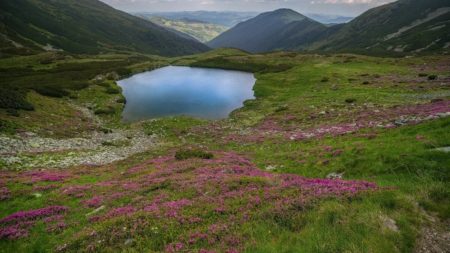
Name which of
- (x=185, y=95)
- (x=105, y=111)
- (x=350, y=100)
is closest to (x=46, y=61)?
(x=105, y=111)

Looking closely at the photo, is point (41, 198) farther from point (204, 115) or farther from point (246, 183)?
point (204, 115)

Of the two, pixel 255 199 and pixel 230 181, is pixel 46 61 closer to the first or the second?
pixel 230 181

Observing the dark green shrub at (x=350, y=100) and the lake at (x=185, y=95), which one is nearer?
the dark green shrub at (x=350, y=100)

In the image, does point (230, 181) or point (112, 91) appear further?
point (112, 91)

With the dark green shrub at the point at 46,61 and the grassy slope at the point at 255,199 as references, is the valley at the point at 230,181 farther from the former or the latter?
the dark green shrub at the point at 46,61

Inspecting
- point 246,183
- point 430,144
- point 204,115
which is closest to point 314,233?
point 246,183

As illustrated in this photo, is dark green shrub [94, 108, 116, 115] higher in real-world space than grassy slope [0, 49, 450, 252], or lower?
lower

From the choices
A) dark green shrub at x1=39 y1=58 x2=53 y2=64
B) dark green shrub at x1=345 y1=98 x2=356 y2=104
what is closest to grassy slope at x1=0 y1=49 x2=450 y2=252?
dark green shrub at x1=345 y1=98 x2=356 y2=104

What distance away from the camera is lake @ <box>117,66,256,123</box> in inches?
2014

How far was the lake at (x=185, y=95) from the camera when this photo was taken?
5116cm

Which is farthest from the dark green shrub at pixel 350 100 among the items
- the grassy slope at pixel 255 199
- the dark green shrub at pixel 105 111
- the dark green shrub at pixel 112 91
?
the dark green shrub at pixel 112 91

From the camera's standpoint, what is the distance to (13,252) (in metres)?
9.18

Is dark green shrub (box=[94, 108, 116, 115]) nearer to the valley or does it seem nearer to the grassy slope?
the valley

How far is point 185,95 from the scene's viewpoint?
64.3 m
